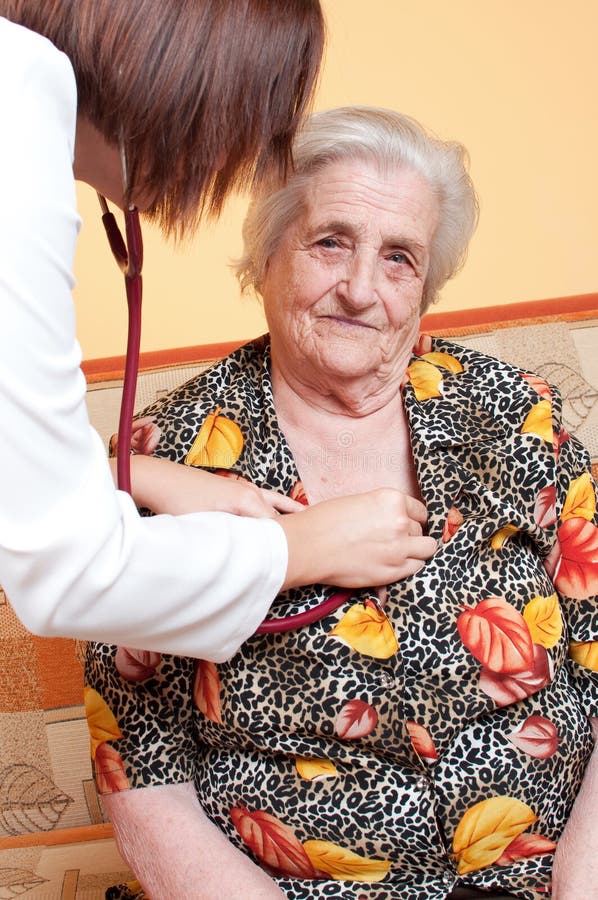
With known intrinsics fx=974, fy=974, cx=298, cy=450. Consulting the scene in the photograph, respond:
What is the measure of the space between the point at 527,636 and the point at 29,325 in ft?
2.79

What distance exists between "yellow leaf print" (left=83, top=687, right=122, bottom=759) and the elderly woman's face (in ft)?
1.82

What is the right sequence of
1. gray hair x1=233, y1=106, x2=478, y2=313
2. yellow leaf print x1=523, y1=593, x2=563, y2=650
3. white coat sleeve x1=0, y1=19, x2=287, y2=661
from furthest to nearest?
gray hair x1=233, y1=106, x2=478, y2=313 < yellow leaf print x1=523, y1=593, x2=563, y2=650 < white coat sleeve x1=0, y1=19, x2=287, y2=661

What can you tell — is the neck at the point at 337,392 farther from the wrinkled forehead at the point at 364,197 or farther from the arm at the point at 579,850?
the arm at the point at 579,850

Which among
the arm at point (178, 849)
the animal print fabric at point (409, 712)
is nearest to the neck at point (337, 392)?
the animal print fabric at point (409, 712)

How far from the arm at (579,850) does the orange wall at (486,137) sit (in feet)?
5.48

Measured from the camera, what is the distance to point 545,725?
129 centimetres

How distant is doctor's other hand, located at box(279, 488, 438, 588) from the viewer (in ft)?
3.57

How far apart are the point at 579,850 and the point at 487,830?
0.12 metres

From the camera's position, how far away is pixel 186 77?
0.82 meters

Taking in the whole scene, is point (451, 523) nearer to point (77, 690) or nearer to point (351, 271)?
point (351, 271)

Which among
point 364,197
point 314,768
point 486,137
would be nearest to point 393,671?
point 314,768

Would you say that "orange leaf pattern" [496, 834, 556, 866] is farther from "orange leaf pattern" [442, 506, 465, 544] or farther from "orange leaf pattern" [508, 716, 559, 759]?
"orange leaf pattern" [442, 506, 465, 544]

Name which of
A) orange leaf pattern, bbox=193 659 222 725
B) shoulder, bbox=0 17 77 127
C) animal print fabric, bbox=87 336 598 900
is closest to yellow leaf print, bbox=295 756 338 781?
animal print fabric, bbox=87 336 598 900

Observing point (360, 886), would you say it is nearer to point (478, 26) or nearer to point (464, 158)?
point (464, 158)
